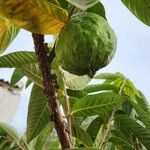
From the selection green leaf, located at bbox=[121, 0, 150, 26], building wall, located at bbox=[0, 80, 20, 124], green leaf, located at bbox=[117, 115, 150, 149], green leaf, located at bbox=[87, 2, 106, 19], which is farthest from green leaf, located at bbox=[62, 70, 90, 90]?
building wall, located at bbox=[0, 80, 20, 124]

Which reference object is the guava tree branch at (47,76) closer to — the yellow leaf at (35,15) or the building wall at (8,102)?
the yellow leaf at (35,15)

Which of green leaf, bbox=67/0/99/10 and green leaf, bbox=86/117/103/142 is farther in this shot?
green leaf, bbox=86/117/103/142

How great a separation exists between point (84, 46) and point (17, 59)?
349mm

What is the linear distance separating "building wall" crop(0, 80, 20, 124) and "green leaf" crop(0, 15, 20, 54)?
3349 mm

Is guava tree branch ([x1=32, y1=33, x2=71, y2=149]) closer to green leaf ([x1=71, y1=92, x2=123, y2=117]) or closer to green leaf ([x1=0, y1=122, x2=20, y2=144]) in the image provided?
green leaf ([x1=71, y1=92, x2=123, y2=117])

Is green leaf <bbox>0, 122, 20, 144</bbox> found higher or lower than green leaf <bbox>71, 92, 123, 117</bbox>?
lower

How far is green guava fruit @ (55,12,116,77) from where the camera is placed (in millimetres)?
887

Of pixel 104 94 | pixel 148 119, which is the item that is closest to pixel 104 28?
pixel 104 94

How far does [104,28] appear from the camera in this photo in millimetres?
956

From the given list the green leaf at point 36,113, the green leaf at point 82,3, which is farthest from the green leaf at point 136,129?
the green leaf at point 82,3

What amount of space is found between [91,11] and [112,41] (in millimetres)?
162

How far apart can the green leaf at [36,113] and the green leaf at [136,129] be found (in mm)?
268

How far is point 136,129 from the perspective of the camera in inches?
56.4

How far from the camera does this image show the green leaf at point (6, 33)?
116 cm
